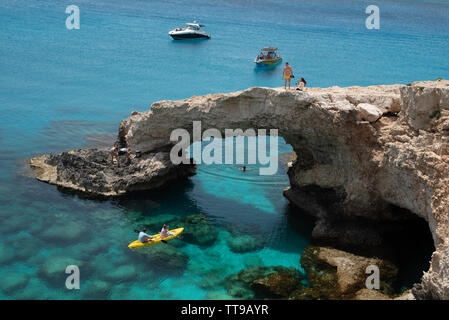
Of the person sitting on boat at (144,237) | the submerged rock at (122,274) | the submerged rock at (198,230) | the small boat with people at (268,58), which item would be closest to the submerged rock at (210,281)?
the submerged rock at (198,230)

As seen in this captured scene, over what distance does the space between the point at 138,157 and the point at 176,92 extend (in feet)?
73.0

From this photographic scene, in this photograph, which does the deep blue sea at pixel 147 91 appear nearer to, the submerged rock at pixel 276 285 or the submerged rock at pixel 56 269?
the submerged rock at pixel 56 269

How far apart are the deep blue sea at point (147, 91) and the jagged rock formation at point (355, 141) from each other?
3.24m

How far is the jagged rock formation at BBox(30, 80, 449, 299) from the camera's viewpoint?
61.0ft

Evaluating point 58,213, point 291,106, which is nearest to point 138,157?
point 58,213

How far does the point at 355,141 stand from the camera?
22.6 meters

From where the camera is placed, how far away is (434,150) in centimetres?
1888

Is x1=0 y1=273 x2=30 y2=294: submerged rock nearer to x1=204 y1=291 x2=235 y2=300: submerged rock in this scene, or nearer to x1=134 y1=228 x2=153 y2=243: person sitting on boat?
x1=134 y1=228 x2=153 y2=243: person sitting on boat

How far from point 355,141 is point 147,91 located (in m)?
32.7

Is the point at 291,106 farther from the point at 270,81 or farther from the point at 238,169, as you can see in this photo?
the point at 270,81

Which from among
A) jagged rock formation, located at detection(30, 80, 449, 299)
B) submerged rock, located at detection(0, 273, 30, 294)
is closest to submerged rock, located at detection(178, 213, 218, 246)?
jagged rock formation, located at detection(30, 80, 449, 299)

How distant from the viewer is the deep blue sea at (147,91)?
882 inches

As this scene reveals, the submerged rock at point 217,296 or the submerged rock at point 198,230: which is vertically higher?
the submerged rock at point 198,230

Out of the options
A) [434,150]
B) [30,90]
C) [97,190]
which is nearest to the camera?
[434,150]
